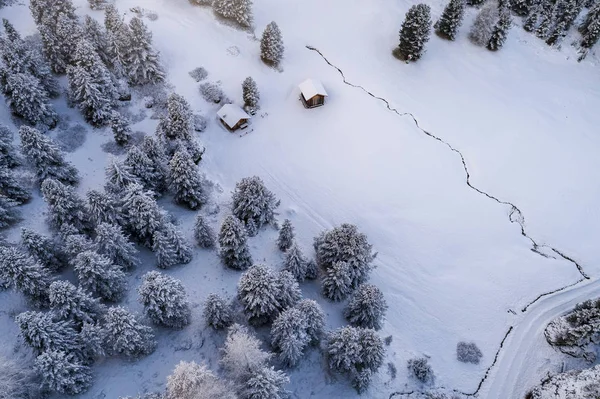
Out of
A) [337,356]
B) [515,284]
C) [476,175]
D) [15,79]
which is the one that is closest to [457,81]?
[476,175]

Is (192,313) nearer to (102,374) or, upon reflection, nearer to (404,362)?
(102,374)

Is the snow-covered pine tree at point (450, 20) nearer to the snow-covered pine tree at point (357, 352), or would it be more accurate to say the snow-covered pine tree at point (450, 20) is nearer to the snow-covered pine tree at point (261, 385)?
the snow-covered pine tree at point (357, 352)

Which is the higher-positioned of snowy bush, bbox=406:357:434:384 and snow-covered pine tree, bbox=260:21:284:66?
snow-covered pine tree, bbox=260:21:284:66

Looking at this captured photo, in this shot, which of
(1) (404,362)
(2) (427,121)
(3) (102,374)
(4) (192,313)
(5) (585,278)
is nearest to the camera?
(3) (102,374)

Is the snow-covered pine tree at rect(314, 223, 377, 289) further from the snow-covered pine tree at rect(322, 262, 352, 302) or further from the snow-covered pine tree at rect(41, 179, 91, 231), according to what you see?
the snow-covered pine tree at rect(41, 179, 91, 231)

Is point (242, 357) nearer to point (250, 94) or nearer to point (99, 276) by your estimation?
point (99, 276)

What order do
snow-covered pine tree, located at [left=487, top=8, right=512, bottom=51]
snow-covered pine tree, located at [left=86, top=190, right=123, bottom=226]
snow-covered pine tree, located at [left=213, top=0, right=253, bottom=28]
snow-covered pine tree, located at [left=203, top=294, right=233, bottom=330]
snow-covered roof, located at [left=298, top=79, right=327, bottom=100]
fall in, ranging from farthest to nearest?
snow-covered pine tree, located at [left=487, top=8, right=512, bottom=51] < snow-covered pine tree, located at [left=213, top=0, right=253, bottom=28] < snow-covered roof, located at [left=298, top=79, right=327, bottom=100] < snow-covered pine tree, located at [left=86, top=190, right=123, bottom=226] < snow-covered pine tree, located at [left=203, top=294, right=233, bottom=330]

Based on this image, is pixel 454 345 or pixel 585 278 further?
pixel 585 278

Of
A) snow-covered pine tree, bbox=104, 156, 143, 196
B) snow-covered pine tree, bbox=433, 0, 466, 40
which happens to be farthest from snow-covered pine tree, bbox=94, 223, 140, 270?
snow-covered pine tree, bbox=433, 0, 466, 40
